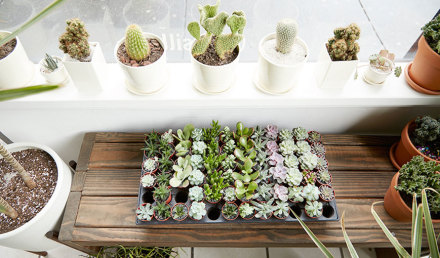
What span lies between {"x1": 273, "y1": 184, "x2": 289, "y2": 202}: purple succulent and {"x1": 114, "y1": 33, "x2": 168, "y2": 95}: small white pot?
0.61 m

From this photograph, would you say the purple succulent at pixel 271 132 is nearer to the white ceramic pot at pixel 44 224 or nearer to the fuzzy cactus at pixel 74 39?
the fuzzy cactus at pixel 74 39

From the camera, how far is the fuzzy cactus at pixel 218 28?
94 cm

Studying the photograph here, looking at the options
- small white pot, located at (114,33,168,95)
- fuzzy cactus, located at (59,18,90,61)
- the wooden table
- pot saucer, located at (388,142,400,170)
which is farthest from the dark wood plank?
pot saucer, located at (388,142,400,170)

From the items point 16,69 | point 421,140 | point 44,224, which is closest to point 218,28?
point 16,69

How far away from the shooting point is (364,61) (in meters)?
1.38

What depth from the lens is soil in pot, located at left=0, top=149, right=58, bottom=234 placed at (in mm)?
1281

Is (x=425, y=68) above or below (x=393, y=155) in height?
above

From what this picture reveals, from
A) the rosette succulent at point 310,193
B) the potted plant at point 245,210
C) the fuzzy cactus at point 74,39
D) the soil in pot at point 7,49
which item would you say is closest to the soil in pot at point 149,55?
the fuzzy cactus at point 74,39

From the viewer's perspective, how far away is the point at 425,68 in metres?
1.17

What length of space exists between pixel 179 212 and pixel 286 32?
2.44ft

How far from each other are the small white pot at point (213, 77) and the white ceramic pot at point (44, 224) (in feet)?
2.30

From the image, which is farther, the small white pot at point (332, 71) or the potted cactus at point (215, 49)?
the small white pot at point (332, 71)

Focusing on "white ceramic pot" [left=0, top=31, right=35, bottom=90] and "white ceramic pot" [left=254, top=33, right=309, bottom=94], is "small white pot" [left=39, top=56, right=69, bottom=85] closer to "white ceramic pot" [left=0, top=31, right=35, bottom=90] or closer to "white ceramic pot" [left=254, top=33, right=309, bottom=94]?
"white ceramic pot" [left=0, top=31, right=35, bottom=90]

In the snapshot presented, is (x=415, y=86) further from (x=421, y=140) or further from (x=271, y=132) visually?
(x=271, y=132)
